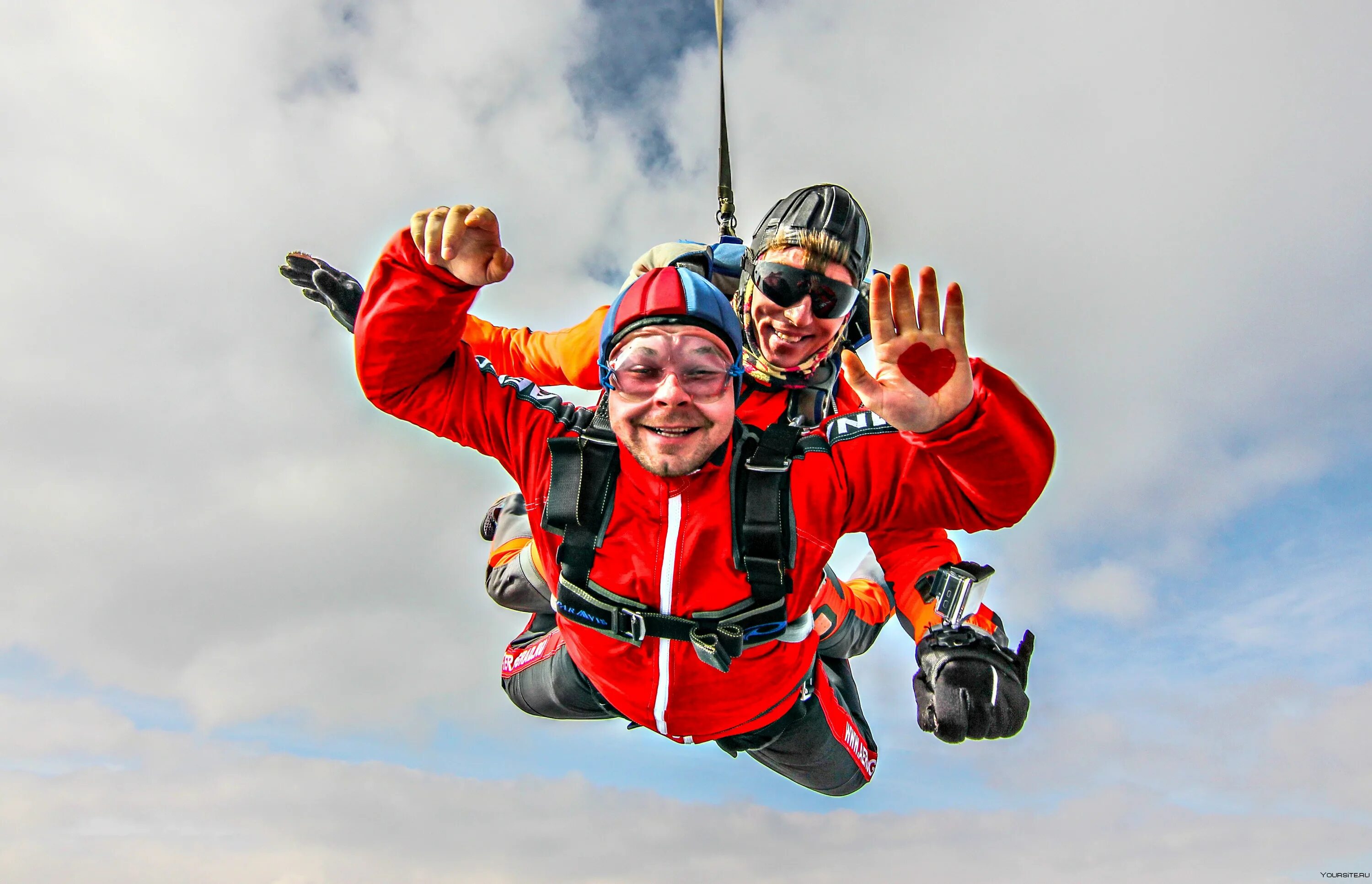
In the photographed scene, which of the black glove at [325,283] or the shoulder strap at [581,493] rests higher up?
the black glove at [325,283]

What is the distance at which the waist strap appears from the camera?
3.08m

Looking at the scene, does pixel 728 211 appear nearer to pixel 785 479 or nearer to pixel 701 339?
pixel 701 339

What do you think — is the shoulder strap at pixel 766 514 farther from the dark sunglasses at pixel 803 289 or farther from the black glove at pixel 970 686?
the dark sunglasses at pixel 803 289

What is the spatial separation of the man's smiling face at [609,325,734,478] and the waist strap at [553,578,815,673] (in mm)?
558

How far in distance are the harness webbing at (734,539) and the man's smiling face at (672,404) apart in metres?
0.13

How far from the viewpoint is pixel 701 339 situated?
307cm

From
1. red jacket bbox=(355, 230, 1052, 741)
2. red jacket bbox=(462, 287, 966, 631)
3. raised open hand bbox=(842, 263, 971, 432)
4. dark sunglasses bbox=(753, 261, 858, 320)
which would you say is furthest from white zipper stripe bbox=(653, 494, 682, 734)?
dark sunglasses bbox=(753, 261, 858, 320)

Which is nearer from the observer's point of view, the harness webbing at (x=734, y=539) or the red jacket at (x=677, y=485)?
the red jacket at (x=677, y=485)

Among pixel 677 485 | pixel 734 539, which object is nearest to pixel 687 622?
pixel 734 539

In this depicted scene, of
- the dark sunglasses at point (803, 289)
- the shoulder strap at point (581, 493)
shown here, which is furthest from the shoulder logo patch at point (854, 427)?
the dark sunglasses at point (803, 289)

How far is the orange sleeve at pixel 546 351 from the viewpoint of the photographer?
14.8ft

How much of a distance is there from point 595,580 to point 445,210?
1496 millimetres

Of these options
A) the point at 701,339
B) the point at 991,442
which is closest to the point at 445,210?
the point at 701,339

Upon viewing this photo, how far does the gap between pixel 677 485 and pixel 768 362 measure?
4.04ft
